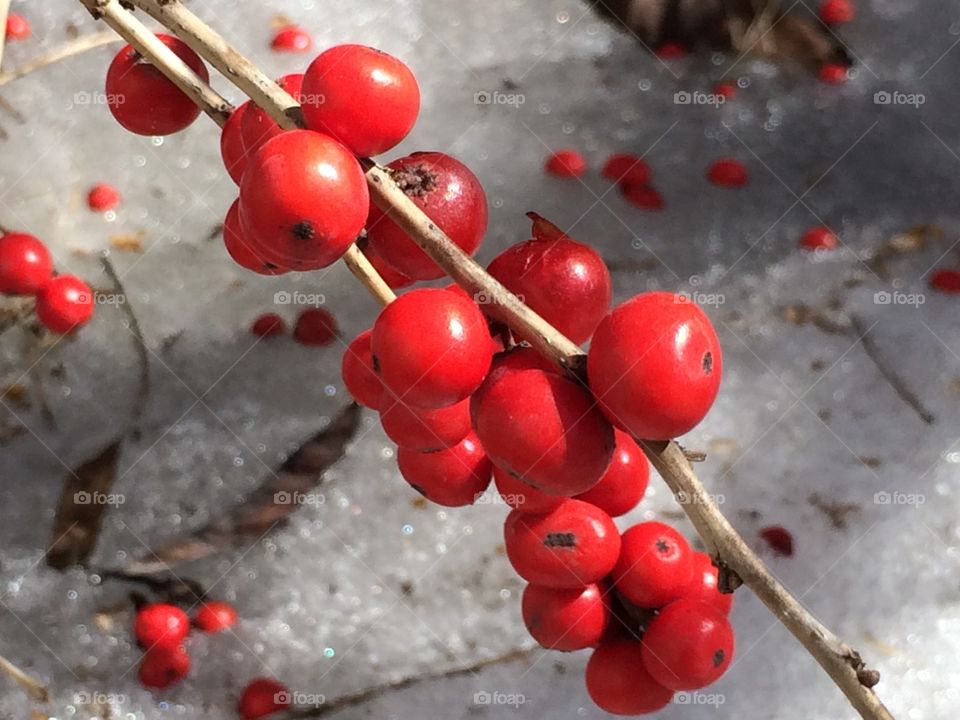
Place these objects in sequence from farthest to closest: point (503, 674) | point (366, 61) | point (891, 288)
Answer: point (891, 288), point (503, 674), point (366, 61)

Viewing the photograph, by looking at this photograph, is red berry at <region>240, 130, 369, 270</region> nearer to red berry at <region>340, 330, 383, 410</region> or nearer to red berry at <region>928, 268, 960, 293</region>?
red berry at <region>340, 330, 383, 410</region>

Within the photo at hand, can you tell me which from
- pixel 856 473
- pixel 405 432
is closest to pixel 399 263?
pixel 405 432

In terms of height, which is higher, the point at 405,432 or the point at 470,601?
the point at 405,432

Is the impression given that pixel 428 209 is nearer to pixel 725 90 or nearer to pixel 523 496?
pixel 523 496

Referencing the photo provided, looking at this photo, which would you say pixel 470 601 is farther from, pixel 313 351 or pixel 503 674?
pixel 313 351

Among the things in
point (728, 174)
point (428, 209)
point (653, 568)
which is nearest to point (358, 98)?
point (428, 209)

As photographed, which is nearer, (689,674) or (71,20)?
(689,674)

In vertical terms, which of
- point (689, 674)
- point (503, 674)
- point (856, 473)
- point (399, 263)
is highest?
point (399, 263)

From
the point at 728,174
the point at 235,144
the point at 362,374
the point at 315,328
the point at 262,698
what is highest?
the point at 235,144
